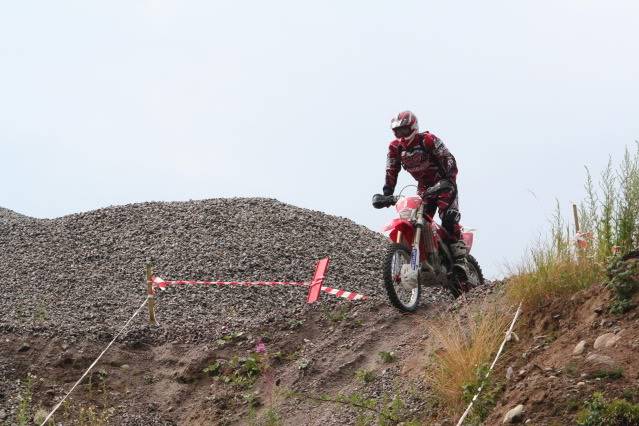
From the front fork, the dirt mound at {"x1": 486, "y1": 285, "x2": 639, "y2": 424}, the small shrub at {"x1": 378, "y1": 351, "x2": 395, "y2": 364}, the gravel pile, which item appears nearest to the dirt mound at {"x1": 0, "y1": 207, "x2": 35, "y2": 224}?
the gravel pile

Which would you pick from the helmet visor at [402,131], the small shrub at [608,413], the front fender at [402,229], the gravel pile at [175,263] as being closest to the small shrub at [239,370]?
the gravel pile at [175,263]

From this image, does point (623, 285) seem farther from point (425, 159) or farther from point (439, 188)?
point (425, 159)

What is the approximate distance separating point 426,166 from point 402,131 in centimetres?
45

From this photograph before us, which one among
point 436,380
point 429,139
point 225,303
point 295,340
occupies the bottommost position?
point 436,380

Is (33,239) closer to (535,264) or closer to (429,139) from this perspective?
(429,139)

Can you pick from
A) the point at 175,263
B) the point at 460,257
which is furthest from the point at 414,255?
the point at 175,263

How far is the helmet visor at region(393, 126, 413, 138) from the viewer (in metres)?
9.91

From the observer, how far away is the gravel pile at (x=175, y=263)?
39.3 ft

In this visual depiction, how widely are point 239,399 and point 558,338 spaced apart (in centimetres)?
334

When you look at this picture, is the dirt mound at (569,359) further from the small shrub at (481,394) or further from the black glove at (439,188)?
the black glove at (439,188)

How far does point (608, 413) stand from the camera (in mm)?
A: 5781

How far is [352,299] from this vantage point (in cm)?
1164

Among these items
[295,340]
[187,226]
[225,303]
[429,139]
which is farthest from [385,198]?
[187,226]

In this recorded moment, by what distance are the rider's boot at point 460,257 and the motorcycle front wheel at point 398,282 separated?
0.67 m
